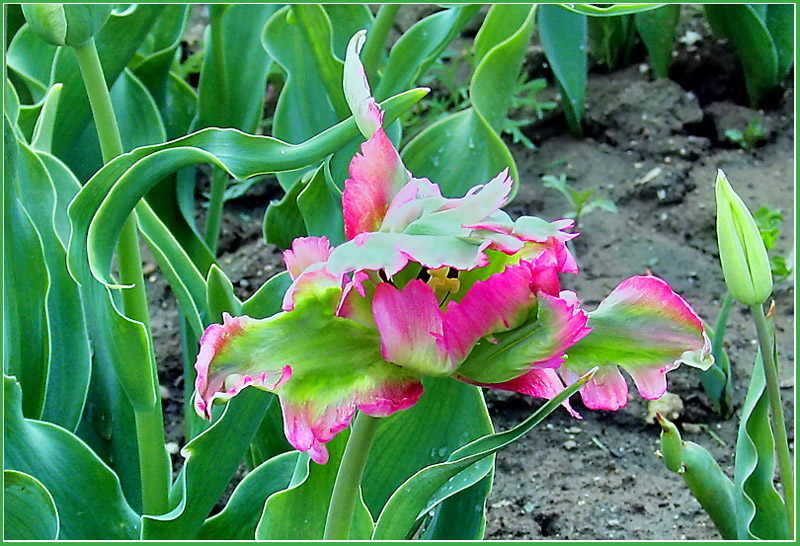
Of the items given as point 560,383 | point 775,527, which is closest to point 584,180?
point 775,527

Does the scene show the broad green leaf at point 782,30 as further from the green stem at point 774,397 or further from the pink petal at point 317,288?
the pink petal at point 317,288

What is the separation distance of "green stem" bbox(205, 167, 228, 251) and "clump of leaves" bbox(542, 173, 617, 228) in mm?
582

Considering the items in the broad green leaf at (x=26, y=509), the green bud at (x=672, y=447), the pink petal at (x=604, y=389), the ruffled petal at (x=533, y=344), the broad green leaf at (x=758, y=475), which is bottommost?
the broad green leaf at (x=758, y=475)

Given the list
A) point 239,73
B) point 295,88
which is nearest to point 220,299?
point 295,88

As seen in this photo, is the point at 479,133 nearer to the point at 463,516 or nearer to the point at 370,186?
the point at 463,516

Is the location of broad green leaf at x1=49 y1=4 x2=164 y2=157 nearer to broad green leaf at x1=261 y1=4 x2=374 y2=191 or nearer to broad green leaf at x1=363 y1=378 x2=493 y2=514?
broad green leaf at x1=261 y1=4 x2=374 y2=191

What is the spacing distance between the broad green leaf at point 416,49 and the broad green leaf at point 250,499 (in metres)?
0.47

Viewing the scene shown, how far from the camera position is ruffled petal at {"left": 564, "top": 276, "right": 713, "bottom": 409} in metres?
0.47

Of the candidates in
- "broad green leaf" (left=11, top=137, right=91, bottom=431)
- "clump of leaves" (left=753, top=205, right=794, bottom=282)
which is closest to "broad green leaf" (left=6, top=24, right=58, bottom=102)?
"broad green leaf" (left=11, top=137, right=91, bottom=431)

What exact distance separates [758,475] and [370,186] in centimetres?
52

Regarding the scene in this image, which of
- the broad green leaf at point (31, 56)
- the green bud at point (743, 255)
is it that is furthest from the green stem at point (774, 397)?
the broad green leaf at point (31, 56)

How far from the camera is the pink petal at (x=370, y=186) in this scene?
0.46 metres

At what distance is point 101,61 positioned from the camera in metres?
0.99

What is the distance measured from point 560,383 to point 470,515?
315 mm
